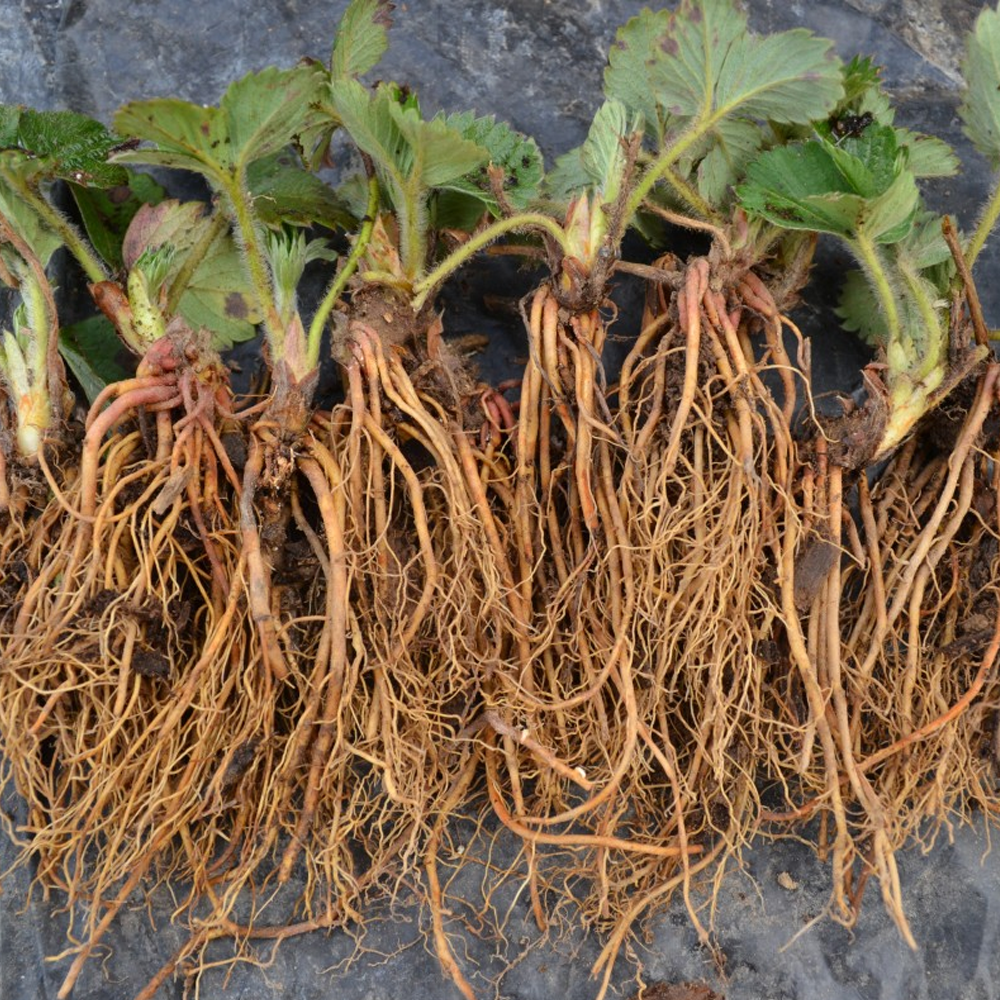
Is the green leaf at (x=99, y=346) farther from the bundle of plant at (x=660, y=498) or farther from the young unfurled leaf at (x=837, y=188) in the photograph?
the young unfurled leaf at (x=837, y=188)

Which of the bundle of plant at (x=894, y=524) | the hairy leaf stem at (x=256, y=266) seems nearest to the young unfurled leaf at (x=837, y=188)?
the bundle of plant at (x=894, y=524)

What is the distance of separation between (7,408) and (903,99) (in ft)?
4.76

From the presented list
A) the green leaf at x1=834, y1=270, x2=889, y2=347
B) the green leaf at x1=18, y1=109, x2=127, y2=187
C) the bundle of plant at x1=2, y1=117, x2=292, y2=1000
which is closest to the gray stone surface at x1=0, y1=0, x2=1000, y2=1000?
the green leaf at x1=834, y1=270, x2=889, y2=347

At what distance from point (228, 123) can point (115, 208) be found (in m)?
0.35

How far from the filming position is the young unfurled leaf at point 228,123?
1178mm

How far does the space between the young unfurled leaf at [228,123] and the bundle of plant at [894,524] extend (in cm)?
59

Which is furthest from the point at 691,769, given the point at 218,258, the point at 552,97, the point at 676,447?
the point at 552,97

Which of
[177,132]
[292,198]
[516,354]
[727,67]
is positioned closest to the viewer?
[177,132]

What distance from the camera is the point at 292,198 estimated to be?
55.6 inches

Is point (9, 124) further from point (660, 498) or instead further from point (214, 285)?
point (660, 498)

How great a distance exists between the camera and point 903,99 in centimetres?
165

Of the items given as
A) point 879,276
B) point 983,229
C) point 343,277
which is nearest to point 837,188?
point 879,276

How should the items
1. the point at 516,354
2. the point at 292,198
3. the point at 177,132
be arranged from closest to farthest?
the point at 177,132 → the point at 292,198 → the point at 516,354

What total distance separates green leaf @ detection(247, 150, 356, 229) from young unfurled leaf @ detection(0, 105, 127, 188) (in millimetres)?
199
